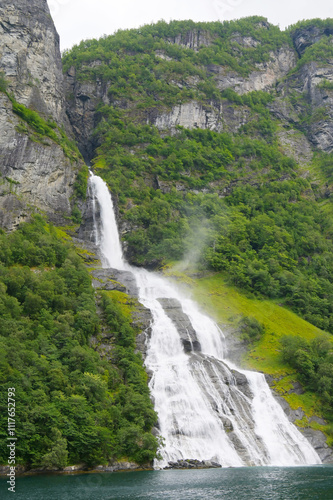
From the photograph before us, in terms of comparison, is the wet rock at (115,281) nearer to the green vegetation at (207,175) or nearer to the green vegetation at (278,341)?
the green vegetation at (278,341)

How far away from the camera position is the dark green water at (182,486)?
2936 centimetres

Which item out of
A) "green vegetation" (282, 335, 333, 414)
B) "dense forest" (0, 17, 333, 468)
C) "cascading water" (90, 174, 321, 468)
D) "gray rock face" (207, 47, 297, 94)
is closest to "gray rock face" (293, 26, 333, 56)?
"dense forest" (0, 17, 333, 468)

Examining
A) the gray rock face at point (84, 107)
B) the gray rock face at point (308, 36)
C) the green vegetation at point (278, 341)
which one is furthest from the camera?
the gray rock face at point (308, 36)

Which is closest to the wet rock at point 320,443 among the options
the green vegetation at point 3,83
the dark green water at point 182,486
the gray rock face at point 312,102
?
the dark green water at point 182,486

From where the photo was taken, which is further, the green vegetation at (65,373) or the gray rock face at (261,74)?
the gray rock face at (261,74)

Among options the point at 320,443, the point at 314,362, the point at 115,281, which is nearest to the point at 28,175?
the point at 115,281

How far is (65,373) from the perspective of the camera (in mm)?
44969

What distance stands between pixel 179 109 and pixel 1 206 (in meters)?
74.4

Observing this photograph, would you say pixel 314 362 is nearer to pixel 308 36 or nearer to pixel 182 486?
pixel 182 486

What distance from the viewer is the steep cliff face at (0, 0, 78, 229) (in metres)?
80.6

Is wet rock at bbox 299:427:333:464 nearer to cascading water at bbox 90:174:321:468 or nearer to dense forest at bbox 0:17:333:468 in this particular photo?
cascading water at bbox 90:174:321:468

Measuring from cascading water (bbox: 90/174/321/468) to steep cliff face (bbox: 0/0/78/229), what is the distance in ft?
98.5

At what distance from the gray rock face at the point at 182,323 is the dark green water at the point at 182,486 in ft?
72.0

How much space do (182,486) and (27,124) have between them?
73586 millimetres
